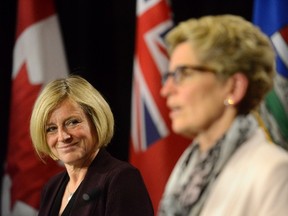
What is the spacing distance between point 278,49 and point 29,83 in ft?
5.07

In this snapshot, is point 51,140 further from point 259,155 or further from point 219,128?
point 259,155

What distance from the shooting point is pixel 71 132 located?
2221mm

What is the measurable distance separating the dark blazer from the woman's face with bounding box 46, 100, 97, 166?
2.4 inches

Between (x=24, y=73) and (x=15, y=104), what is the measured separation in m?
0.20

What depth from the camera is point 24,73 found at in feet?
12.2

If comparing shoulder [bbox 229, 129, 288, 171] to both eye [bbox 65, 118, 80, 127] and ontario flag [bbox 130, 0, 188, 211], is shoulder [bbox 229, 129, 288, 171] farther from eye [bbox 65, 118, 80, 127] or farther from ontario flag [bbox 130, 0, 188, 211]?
ontario flag [bbox 130, 0, 188, 211]

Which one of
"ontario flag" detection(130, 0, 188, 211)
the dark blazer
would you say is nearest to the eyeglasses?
the dark blazer

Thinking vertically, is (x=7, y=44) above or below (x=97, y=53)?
above

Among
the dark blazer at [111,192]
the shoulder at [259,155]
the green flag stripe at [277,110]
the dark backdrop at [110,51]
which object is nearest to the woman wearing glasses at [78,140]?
the dark blazer at [111,192]

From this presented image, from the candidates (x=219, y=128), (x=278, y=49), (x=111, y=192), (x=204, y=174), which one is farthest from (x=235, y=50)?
(x=278, y=49)

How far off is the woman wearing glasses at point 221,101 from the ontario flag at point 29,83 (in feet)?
7.62

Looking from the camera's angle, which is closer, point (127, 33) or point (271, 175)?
point (271, 175)

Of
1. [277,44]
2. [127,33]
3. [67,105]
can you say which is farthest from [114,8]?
[67,105]

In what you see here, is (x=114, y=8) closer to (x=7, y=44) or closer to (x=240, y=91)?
(x=7, y=44)
